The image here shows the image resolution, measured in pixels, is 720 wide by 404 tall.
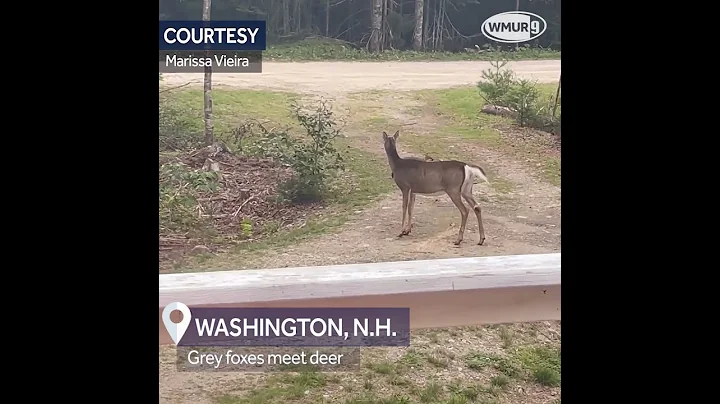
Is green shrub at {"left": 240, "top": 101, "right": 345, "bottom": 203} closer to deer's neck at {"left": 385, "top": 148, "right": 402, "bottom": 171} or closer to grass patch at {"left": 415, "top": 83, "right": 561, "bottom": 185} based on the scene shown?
deer's neck at {"left": 385, "top": 148, "right": 402, "bottom": 171}

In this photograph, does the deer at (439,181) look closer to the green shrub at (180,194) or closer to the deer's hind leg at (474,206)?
the deer's hind leg at (474,206)

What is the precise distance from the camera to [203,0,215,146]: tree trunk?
3111 mm

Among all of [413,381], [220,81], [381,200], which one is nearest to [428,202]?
[381,200]

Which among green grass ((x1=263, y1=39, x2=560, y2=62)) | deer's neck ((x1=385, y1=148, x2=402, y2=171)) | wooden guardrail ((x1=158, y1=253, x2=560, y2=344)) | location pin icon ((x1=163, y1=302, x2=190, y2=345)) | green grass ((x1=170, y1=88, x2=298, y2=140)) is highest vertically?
green grass ((x1=263, y1=39, x2=560, y2=62))

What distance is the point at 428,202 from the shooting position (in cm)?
326

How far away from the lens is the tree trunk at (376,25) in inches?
125

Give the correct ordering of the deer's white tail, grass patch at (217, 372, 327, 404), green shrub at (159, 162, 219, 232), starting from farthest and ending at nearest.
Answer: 1. the deer's white tail
2. green shrub at (159, 162, 219, 232)
3. grass patch at (217, 372, 327, 404)

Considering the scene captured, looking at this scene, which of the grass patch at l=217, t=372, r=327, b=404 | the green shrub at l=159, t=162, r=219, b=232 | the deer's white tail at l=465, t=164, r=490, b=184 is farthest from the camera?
the deer's white tail at l=465, t=164, r=490, b=184

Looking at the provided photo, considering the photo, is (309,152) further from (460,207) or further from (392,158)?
(460,207)

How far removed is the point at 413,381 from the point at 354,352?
23 cm

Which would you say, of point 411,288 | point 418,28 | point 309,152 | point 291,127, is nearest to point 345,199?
point 309,152

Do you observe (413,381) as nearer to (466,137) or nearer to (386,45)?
(466,137)

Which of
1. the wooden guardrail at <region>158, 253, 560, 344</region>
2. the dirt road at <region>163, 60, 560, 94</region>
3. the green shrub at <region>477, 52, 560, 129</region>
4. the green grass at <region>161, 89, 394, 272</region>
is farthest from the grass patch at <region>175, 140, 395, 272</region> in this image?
the green shrub at <region>477, 52, 560, 129</region>

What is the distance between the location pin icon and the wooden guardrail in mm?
18
